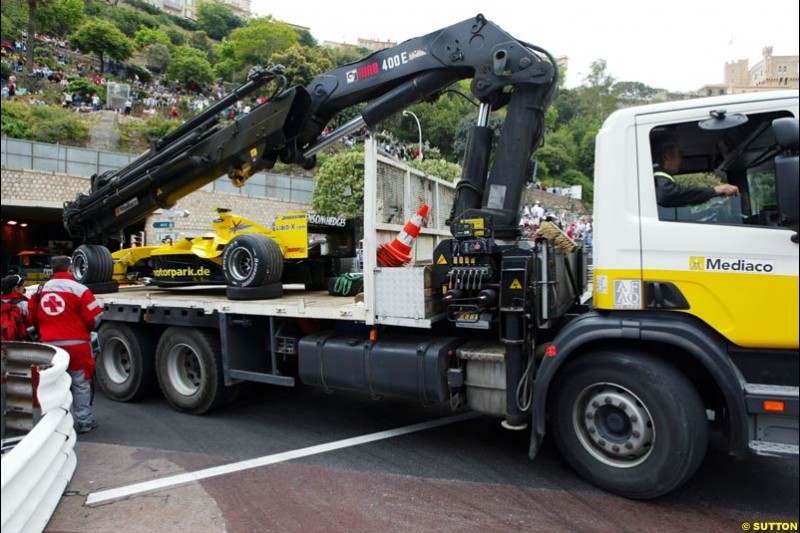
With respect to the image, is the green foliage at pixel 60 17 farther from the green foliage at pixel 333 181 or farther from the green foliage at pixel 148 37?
the green foliage at pixel 333 181

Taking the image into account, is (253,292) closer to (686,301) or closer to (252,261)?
(252,261)

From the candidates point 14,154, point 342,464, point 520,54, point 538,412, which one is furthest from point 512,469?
point 14,154

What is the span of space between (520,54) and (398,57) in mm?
1349

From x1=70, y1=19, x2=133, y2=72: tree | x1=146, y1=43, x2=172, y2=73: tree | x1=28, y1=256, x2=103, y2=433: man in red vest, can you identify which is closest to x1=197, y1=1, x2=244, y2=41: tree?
x1=146, y1=43, x2=172, y2=73: tree

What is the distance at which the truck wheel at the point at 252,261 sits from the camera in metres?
5.63

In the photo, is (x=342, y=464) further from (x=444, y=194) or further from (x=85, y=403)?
(x=444, y=194)

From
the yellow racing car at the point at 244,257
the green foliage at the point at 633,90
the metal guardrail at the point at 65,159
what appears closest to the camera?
the yellow racing car at the point at 244,257

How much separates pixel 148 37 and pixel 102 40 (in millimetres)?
611

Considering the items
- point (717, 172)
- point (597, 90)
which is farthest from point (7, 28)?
point (597, 90)

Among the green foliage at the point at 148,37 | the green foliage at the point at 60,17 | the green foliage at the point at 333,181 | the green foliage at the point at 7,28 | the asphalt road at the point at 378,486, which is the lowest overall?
the asphalt road at the point at 378,486

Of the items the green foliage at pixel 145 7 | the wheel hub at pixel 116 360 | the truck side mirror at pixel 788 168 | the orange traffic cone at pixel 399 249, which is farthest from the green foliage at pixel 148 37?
the truck side mirror at pixel 788 168

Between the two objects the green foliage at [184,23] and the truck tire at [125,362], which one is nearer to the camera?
the green foliage at [184,23]

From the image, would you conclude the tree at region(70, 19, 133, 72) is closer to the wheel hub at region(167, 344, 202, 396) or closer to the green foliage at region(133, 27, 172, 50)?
the green foliage at region(133, 27, 172, 50)

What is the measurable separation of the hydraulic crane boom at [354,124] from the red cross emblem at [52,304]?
90.8 inches
